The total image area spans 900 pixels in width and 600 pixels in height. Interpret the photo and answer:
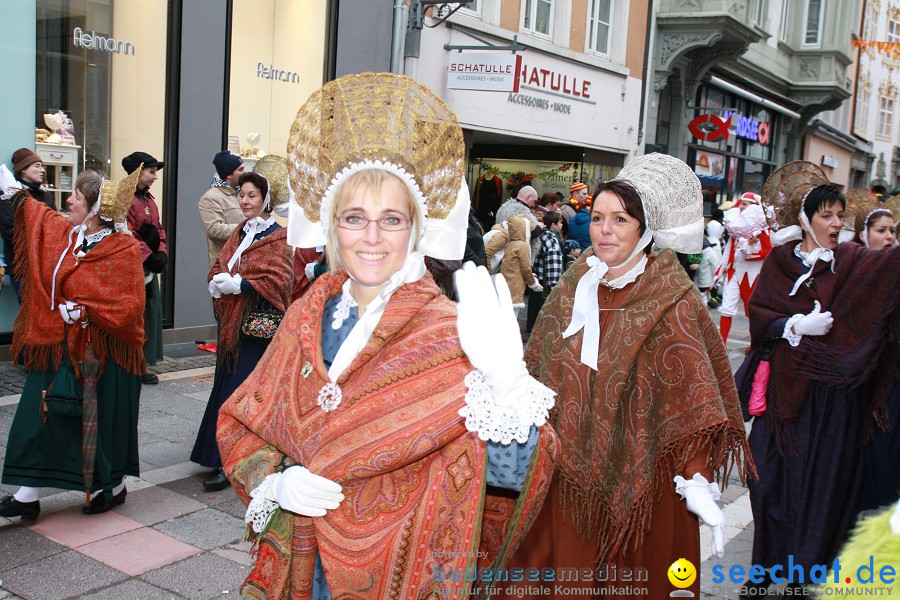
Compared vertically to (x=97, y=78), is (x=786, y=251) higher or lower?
lower

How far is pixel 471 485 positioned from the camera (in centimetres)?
201

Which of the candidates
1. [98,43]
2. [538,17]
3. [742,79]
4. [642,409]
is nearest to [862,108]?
[742,79]

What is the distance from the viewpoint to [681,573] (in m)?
3.09

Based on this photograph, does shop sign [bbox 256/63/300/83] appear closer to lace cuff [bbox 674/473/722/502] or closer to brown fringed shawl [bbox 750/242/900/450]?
brown fringed shawl [bbox 750/242/900/450]

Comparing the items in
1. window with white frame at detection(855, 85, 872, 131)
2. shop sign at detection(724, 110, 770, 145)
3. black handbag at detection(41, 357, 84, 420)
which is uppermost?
window with white frame at detection(855, 85, 872, 131)

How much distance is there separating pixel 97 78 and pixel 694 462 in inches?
282

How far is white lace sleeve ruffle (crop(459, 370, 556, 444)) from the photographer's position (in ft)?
6.53

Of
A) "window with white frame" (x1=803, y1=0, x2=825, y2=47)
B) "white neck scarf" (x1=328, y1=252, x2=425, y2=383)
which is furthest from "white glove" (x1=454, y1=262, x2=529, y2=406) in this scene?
"window with white frame" (x1=803, y1=0, x2=825, y2=47)

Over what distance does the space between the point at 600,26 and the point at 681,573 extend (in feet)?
47.3

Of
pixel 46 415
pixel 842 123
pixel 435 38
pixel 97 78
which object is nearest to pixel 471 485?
pixel 46 415

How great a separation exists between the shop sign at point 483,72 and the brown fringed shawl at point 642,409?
8.69 m

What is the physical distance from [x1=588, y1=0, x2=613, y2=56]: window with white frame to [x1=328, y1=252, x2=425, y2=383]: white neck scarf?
14.4 meters

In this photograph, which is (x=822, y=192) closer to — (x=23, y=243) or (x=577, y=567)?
(x=577, y=567)

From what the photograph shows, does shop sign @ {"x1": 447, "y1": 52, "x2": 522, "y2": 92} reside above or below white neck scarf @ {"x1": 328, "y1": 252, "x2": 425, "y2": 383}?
above
